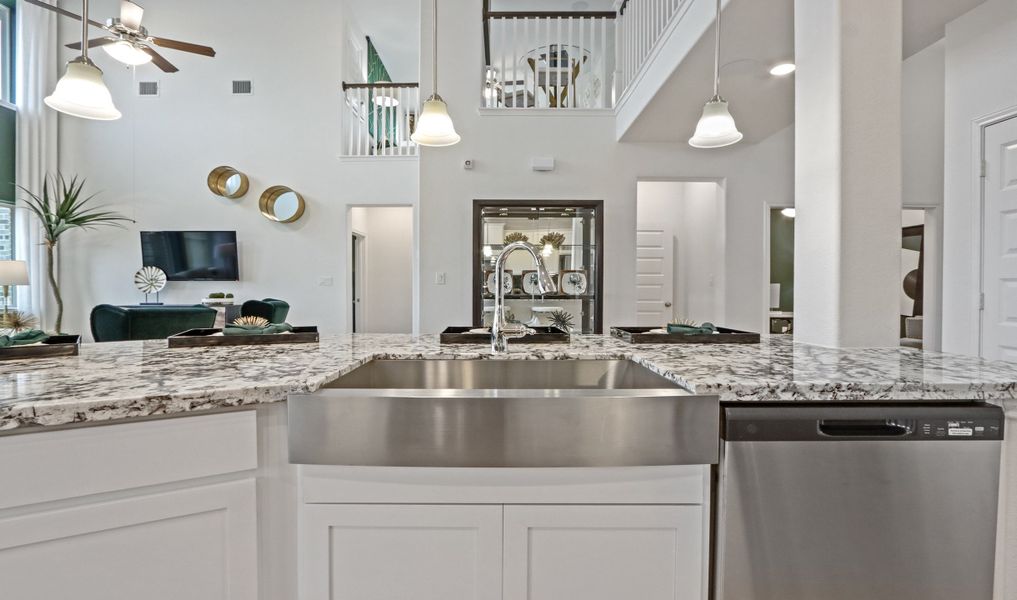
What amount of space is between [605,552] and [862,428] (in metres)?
0.60

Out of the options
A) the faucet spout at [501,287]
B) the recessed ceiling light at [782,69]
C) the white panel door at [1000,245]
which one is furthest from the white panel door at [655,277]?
the faucet spout at [501,287]

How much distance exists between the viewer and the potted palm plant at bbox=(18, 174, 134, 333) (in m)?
5.10

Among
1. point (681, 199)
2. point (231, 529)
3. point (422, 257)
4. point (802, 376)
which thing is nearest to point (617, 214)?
point (422, 257)

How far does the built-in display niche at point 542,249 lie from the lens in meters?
4.12

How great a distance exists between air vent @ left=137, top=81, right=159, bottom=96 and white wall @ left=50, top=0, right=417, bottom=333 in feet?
0.27

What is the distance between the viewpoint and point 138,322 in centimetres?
308

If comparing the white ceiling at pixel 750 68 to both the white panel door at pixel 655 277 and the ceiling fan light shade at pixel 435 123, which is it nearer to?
the ceiling fan light shade at pixel 435 123

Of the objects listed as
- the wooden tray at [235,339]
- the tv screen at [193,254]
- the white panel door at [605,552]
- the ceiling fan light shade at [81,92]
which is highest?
the ceiling fan light shade at [81,92]

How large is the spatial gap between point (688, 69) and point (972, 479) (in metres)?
2.47

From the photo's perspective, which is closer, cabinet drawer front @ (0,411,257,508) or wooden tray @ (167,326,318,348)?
cabinet drawer front @ (0,411,257,508)

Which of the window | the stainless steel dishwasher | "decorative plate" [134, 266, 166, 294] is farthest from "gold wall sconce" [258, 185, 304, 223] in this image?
the stainless steel dishwasher

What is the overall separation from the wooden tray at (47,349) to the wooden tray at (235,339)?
250mm

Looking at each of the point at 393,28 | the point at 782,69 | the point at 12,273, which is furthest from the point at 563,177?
the point at 12,273

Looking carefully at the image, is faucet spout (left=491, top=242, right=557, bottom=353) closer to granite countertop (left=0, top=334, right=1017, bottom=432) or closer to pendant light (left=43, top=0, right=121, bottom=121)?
granite countertop (left=0, top=334, right=1017, bottom=432)
